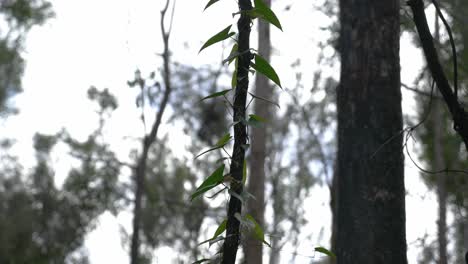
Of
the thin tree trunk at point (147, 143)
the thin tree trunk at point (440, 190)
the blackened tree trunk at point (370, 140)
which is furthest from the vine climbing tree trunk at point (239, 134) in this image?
the thin tree trunk at point (440, 190)

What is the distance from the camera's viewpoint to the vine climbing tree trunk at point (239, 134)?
85 centimetres

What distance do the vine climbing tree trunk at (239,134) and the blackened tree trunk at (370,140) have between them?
1148 mm

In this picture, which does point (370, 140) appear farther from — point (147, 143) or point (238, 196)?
point (147, 143)

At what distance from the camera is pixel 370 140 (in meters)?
2.15

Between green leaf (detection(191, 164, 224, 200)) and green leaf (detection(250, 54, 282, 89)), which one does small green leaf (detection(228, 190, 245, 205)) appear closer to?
green leaf (detection(191, 164, 224, 200))

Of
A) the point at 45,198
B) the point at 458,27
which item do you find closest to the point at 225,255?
the point at 458,27

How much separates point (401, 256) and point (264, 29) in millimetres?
7006

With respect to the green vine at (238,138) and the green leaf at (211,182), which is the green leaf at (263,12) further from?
the green leaf at (211,182)

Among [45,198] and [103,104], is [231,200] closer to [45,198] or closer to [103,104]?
[103,104]

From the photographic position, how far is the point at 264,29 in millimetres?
8750

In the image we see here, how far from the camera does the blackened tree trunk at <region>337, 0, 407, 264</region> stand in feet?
6.73

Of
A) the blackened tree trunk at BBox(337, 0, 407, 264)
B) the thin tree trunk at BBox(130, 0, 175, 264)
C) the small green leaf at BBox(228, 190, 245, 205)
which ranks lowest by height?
the small green leaf at BBox(228, 190, 245, 205)

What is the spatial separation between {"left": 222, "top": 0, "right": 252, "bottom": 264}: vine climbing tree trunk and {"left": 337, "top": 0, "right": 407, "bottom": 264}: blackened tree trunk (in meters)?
1.15

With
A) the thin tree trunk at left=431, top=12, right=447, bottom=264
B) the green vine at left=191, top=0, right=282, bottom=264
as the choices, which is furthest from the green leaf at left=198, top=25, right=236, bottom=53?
the thin tree trunk at left=431, top=12, right=447, bottom=264
